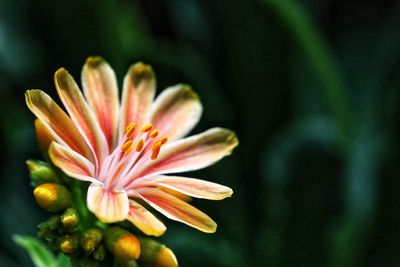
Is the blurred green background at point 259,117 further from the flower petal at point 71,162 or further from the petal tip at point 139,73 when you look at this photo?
the flower petal at point 71,162

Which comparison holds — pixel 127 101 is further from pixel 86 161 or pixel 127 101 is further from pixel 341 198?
pixel 341 198

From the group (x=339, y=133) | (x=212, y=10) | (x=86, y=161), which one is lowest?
(x=86, y=161)

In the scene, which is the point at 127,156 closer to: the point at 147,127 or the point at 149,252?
the point at 147,127

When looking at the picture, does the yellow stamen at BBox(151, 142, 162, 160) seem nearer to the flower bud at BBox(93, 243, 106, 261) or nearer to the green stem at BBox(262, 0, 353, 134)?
the flower bud at BBox(93, 243, 106, 261)

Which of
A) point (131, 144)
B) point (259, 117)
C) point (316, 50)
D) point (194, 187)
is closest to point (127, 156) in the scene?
point (131, 144)

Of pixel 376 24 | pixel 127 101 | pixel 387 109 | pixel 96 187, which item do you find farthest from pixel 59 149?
pixel 376 24

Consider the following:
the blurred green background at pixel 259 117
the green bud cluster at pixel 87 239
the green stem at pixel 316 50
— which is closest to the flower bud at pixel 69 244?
the green bud cluster at pixel 87 239
